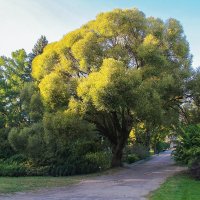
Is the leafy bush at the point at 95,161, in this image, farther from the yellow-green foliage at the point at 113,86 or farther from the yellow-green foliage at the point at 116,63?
the yellow-green foliage at the point at 113,86

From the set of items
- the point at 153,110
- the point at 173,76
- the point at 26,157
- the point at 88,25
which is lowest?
the point at 26,157

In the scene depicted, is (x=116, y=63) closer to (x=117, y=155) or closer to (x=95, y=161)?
(x=95, y=161)

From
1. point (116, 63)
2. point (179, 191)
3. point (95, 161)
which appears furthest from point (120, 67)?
point (179, 191)

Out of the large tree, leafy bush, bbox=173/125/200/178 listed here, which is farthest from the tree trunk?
leafy bush, bbox=173/125/200/178

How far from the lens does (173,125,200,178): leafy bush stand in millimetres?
16750

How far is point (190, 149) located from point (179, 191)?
5121 mm

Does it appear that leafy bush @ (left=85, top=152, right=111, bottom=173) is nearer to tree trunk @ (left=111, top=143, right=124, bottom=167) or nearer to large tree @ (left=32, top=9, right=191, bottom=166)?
tree trunk @ (left=111, top=143, right=124, bottom=167)

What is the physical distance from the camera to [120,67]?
58.2 ft

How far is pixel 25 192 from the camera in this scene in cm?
1266

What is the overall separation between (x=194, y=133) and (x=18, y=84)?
24.1 m

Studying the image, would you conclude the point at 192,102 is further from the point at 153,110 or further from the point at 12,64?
the point at 12,64

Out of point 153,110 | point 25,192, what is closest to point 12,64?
point 153,110

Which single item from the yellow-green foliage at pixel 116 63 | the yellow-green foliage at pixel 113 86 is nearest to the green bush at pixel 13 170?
the yellow-green foliage at pixel 116 63

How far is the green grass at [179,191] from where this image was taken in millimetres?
10953
